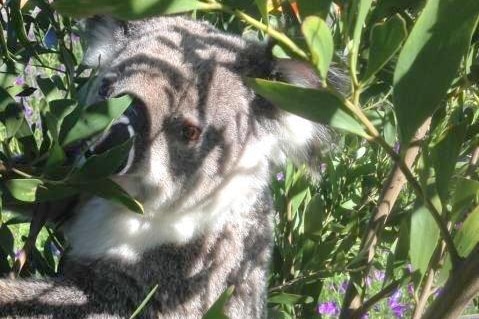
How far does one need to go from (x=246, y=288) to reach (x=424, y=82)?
56.8 inches

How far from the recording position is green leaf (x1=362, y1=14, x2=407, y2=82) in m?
0.73

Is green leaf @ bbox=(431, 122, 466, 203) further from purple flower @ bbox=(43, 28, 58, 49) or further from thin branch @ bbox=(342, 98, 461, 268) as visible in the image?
purple flower @ bbox=(43, 28, 58, 49)

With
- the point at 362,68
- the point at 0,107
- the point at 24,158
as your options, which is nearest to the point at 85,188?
the point at 0,107

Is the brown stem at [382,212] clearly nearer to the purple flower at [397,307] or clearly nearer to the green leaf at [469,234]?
the green leaf at [469,234]

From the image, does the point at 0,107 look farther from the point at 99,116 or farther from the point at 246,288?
the point at 246,288

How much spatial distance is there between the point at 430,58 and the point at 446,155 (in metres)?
0.18

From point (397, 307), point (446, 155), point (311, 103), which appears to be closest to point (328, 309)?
point (397, 307)

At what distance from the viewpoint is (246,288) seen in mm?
2125

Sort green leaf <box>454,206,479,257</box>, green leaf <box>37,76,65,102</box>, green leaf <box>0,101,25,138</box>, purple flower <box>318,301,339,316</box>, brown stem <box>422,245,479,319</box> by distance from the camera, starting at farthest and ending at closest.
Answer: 1. purple flower <box>318,301,339,316</box>
2. green leaf <box>37,76,65,102</box>
3. green leaf <box>0,101,25,138</box>
4. green leaf <box>454,206,479,257</box>
5. brown stem <box>422,245,479,319</box>

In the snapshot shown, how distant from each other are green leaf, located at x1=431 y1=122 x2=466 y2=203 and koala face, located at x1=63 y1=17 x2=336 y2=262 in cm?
93

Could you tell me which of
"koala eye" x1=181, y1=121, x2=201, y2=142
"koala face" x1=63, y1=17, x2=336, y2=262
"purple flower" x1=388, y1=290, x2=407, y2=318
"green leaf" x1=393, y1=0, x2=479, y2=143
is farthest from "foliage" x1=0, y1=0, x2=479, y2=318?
→ "purple flower" x1=388, y1=290, x2=407, y2=318

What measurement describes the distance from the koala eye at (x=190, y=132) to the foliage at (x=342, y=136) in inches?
10.5

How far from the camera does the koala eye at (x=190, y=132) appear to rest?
1.88 meters

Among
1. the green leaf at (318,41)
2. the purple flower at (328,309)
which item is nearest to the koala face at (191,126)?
the green leaf at (318,41)
